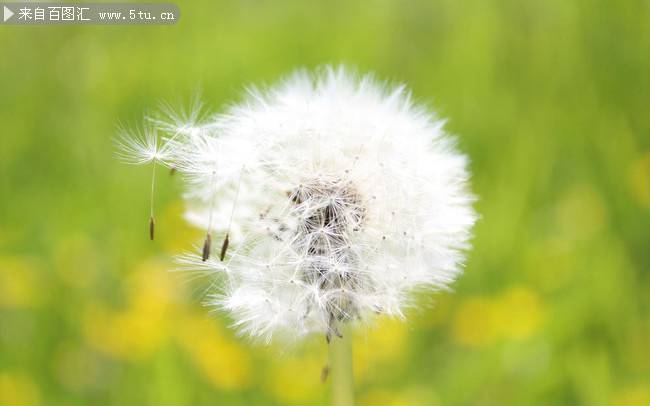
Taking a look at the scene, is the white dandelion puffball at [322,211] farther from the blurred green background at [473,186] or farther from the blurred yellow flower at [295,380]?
the blurred yellow flower at [295,380]

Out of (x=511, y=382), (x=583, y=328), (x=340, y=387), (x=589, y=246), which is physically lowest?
(x=340, y=387)

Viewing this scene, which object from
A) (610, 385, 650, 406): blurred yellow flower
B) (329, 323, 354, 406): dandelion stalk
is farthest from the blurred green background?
(329, 323, 354, 406): dandelion stalk

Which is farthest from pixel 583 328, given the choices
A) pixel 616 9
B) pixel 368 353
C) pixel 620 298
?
pixel 616 9

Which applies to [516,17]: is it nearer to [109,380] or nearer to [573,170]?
[573,170]

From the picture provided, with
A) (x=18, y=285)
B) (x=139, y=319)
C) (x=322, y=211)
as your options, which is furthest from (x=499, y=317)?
(x=18, y=285)

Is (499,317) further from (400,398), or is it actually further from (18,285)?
(18,285)

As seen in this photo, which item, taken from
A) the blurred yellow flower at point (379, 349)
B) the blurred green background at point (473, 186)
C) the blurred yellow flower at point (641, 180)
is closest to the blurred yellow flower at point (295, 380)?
the blurred green background at point (473, 186)
